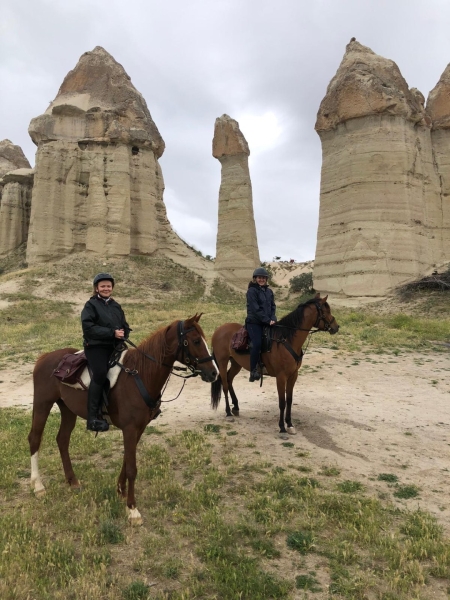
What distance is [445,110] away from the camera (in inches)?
1219

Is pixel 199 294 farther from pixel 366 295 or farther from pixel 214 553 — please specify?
pixel 214 553

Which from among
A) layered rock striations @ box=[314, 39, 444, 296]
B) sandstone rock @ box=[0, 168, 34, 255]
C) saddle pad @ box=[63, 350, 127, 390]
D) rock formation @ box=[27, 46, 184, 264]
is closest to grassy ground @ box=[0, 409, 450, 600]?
saddle pad @ box=[63, 350, 127, 390]

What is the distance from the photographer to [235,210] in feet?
123

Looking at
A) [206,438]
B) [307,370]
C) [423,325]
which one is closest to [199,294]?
[423,325]

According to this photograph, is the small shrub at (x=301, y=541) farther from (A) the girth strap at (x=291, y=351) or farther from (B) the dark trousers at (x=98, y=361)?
(A) the girth strap at (x=291, y=351)

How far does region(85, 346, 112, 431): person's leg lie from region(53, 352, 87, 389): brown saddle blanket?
0.80 feet

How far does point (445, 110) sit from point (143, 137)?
26.4 metres

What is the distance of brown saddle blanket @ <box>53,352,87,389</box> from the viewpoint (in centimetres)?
484

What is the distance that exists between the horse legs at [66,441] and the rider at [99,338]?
0.96 m

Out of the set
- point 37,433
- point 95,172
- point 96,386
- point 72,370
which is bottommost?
point 37,433

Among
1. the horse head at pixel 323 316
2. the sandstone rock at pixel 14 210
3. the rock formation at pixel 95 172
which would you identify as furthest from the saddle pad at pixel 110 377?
the sandstone rock at pixel 14 210

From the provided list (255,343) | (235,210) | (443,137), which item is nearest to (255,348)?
(255,343)

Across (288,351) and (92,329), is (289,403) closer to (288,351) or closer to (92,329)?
A: (288,351)

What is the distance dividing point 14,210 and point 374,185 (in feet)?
120
